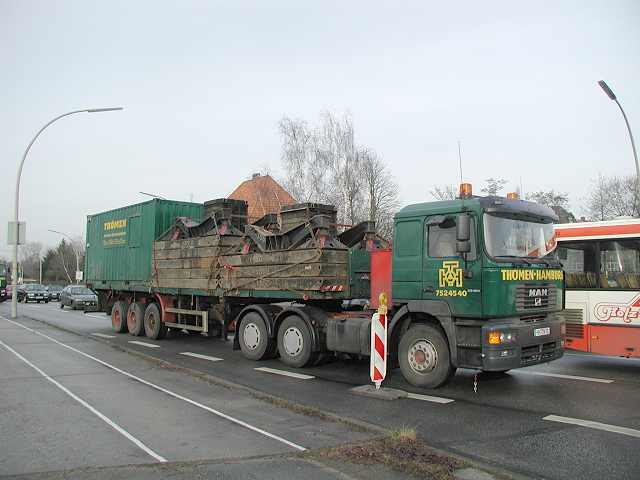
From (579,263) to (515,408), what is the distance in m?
3.99

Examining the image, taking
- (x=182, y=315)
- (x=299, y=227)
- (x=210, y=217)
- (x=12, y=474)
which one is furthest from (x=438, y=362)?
(x=182, y=315)

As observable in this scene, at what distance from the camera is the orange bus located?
9258 millimetres

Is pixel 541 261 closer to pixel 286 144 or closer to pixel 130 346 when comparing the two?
pixel 130 346

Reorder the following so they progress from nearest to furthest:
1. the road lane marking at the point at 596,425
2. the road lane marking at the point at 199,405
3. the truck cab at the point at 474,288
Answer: the road lane marking at the point at 199,405 < the road lane marking at the point at 596,425 < the truck cab at the point at 474,288

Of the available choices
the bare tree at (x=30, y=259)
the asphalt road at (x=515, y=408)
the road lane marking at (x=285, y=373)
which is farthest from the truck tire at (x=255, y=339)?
the bare tree at (x=30, y=259)

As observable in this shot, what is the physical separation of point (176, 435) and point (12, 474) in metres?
1.60

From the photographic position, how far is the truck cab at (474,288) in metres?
7.53

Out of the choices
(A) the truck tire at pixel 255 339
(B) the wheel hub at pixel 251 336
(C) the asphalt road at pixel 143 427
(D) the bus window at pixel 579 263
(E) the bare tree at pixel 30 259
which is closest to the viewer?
(C) the asphalt road at pixel 143 427

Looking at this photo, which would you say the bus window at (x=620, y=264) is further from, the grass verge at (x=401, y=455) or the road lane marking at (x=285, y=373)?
the grass verge at (x=401, y=455)

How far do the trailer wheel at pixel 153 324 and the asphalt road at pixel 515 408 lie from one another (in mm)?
3377

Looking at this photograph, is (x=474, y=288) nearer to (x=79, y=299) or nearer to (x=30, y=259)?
(x=79, y=299)

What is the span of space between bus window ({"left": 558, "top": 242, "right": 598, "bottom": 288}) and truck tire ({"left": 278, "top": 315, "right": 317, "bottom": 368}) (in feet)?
15.8

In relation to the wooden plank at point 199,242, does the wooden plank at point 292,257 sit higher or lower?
lower

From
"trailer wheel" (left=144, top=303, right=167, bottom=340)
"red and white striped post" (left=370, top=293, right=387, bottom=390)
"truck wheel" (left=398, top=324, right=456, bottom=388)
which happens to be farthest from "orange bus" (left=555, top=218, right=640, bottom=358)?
"trailer wheel" (left=144, top=303, right=167, bottom=340)
